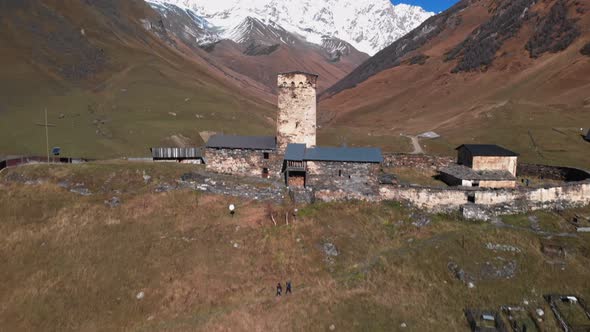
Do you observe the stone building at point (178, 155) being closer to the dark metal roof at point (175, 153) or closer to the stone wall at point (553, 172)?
the dark metal roof at point (175, 153)

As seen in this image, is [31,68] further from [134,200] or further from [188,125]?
[134,200]

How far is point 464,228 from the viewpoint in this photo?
Answer: 99.9ft

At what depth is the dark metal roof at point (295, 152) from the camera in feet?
119

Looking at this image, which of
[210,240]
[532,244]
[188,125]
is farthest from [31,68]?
[532,244]

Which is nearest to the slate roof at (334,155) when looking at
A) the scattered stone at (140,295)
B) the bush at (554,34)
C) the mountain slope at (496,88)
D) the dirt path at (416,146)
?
the scattered stone at (140,295)

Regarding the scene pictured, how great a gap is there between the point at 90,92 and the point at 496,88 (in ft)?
346

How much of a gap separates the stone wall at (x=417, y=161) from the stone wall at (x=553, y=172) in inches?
309

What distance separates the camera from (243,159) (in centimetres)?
4041

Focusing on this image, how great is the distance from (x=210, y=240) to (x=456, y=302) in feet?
52.2

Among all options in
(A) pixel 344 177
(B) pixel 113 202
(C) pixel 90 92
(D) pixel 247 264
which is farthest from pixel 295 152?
(C) pixel 90 92

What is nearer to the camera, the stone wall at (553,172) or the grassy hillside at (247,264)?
the grassy hillside at (247,264)

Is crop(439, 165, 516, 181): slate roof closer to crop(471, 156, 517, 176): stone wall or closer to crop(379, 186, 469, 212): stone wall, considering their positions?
crop(471, 156, 517, 176): stone wall

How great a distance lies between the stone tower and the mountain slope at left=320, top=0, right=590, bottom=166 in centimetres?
3044

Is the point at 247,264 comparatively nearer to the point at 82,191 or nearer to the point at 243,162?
the point at 243,162
